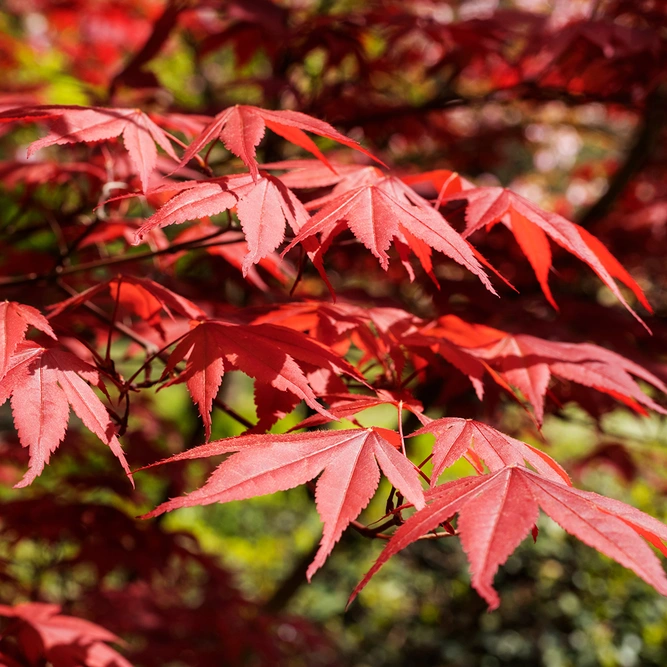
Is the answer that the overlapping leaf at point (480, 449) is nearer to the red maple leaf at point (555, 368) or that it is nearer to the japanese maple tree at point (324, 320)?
the japanese maple tree at point (324, 320)

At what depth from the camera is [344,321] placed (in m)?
1.09

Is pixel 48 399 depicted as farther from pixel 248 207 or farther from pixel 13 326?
pixel 248 207

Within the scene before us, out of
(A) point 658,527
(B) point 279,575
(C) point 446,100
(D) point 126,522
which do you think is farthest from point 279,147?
(B) point 279,575

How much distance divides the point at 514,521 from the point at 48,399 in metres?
0.59

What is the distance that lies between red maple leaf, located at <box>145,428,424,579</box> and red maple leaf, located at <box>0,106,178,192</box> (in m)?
0.44

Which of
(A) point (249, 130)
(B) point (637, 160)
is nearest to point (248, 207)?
(A) point (249, 130)

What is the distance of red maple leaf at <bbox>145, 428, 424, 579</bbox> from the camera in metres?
0.69

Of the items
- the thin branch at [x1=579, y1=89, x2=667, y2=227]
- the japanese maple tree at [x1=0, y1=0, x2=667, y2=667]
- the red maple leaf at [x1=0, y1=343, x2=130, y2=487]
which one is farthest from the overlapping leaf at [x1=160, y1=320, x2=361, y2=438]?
the thin branch at [x1=579, y1=89, x2=667, y2=227]

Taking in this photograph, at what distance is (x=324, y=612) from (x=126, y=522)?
2.54 meters

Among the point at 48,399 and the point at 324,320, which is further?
the point at 324,320

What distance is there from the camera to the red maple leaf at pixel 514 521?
0.59 meters

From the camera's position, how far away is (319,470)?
2.46 ft

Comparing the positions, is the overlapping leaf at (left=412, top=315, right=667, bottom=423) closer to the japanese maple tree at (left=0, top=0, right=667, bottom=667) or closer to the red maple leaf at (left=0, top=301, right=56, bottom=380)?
the japanese maple tree at (left=0, top=0, right=667, bottom=667)

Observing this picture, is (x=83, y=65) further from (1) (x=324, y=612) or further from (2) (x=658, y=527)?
(2) (x=658, y=527)
